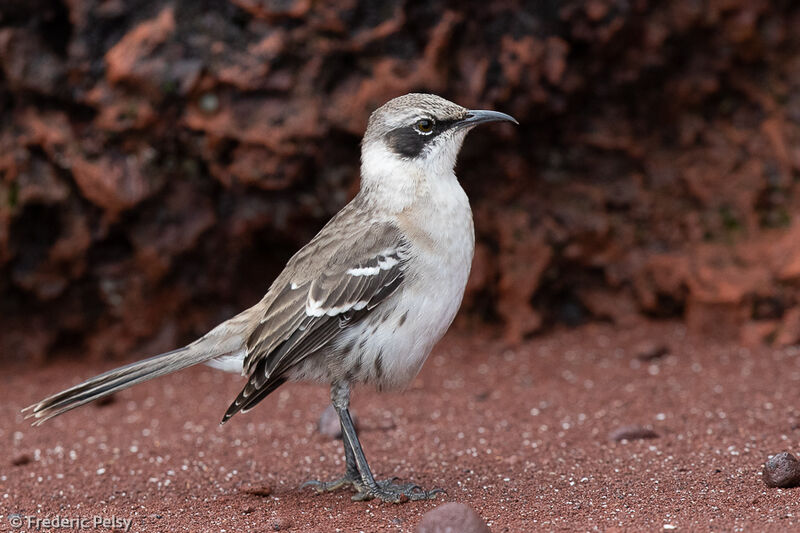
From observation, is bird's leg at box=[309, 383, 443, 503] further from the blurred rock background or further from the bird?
the blurred rock background

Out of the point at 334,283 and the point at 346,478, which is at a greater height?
the point at 334,283

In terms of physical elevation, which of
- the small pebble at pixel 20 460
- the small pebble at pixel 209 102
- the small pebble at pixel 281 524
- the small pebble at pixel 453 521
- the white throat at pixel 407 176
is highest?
the small pebble at pixel 209 102

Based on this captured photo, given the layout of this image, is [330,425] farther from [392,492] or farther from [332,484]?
[392,492]

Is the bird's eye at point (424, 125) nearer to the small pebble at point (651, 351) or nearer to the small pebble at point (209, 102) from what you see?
the small pebble at point (209, 102)

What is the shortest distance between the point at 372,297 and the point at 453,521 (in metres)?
1.48

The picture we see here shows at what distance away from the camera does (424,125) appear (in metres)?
5.47

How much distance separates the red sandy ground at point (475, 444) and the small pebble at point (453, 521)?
0.39 metres

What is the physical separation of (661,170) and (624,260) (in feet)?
2.91

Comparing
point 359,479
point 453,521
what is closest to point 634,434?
point 359,479

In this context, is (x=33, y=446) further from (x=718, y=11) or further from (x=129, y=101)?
(x=718, y=11)

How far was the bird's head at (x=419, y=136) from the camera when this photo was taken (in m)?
5.46

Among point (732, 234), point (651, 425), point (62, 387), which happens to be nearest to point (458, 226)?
point (651, 425)

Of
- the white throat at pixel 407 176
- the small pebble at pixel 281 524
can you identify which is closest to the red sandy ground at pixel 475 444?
the small pebble at pixel 281 524

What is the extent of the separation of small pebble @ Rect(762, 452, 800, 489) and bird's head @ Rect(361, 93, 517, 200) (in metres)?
2.40
